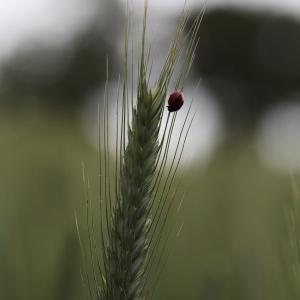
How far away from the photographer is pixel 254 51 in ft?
74.4

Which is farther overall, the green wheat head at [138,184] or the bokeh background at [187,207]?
the bokeh background at [187,207]

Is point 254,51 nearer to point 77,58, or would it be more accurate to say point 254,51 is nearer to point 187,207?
point 77,58

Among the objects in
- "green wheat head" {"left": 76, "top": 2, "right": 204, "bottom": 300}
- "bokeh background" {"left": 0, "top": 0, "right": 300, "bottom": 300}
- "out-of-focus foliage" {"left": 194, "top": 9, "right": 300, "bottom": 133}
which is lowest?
"out-of-focus foliage" {"left": 194, "top": 9, "right": 300, "bottom": 133}

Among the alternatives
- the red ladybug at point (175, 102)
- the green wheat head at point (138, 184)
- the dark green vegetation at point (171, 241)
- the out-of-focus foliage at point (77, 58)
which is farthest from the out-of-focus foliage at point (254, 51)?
the green wheat head at point (138, 184)

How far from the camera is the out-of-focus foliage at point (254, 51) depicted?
69.2 ft

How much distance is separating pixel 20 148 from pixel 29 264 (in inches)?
45.8

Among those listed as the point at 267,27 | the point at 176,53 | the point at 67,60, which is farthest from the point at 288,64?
the point at 176,53

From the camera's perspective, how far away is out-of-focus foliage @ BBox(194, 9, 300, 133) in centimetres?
2110

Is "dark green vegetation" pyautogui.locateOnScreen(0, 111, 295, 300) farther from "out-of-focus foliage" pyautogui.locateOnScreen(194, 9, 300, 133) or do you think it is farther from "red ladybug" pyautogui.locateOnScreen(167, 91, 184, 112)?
"out-of-focus foliage" pyautogui.locateOnScreen(194, 9, 300, 133)

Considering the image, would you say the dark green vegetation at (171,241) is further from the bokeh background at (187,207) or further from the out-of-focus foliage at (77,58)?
the out-of-focus foliage at (77,58)

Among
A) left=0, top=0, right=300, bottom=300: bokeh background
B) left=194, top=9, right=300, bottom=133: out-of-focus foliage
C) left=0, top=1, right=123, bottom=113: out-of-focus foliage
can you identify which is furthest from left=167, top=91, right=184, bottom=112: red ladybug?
left=194, top=9, right=300, bottom=133: out-of-focus foliage

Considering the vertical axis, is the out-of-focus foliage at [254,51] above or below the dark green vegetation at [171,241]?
below

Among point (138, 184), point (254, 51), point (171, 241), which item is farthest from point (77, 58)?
point (138, 184)

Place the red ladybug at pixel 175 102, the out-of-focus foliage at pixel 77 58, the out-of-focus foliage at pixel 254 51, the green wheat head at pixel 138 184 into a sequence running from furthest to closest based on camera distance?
the out-of-focus foliage at pixel 254 51, the out-of-focus foliage at pixel 77 58, the red ladybug at pixel 175 102, the green wheat head at pixel 138 184
